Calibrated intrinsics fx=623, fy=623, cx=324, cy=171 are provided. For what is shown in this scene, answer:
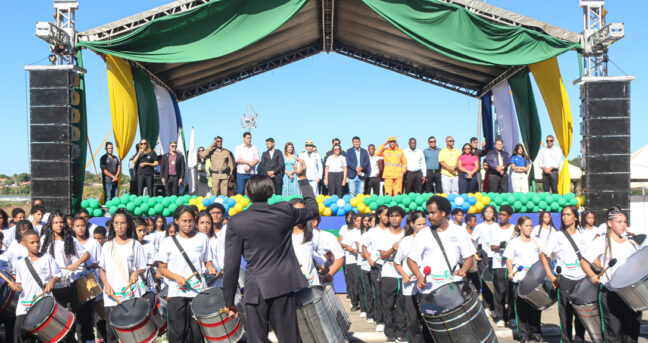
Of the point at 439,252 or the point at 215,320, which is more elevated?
the point at 439,252

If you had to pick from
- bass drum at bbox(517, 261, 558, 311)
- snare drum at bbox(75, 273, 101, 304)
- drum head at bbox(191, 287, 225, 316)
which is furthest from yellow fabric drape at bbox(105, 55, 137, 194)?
bass drum at bbox(517, 261, 558, 311)

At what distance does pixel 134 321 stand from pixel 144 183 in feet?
26.6

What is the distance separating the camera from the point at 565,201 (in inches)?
480

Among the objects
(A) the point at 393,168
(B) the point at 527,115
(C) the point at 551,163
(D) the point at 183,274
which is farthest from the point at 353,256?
(B) the point at 527,115

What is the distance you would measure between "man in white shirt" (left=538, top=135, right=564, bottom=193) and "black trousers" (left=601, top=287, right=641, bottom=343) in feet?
26.0

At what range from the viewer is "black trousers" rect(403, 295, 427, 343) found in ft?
20.8

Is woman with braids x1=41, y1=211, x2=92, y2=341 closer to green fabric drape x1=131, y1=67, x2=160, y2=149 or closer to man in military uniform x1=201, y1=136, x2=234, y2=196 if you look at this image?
man in military uniform x1=201, y1=136, x2=234, y2=196

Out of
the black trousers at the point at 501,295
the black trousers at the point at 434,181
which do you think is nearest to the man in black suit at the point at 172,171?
the black trousers at the point at 434,181

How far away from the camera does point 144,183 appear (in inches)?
533

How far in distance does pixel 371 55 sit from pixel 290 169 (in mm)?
6111

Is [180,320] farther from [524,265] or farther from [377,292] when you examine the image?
[524,265]

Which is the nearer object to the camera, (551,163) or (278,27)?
(278,27)

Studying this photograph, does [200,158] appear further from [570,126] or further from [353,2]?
[570,126]

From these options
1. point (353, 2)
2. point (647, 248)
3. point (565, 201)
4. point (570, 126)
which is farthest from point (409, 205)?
point (647, 248)
